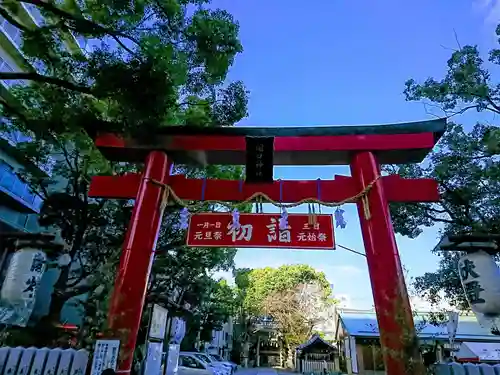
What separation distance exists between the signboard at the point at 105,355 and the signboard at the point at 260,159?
3443mm

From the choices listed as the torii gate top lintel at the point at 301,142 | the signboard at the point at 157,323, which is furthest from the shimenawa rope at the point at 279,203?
the signboard at the point at 157,323

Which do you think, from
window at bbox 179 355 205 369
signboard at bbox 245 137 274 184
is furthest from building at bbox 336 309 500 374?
signboard at bbox 245 137 274 184

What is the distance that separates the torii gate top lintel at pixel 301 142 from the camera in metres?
6.53

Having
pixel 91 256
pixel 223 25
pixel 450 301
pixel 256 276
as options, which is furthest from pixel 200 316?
pixel 223 25


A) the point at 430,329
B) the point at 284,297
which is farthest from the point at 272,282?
the point at 430,329

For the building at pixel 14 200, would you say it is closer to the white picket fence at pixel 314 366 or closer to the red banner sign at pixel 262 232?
the red banner sign at pixel 262 232

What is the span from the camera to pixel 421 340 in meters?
18.8

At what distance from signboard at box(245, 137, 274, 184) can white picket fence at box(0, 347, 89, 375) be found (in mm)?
3912

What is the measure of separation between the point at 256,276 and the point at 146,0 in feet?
106

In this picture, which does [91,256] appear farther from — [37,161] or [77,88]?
[77,88]

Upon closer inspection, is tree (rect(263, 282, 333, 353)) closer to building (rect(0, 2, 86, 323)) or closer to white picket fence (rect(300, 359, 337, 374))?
white picket fence (rect(300, 359, 337, 374))

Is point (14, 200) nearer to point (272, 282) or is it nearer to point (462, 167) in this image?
point (462, 167)

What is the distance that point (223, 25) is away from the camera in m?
6.40

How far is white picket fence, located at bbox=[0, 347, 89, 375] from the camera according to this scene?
5.09 metres
